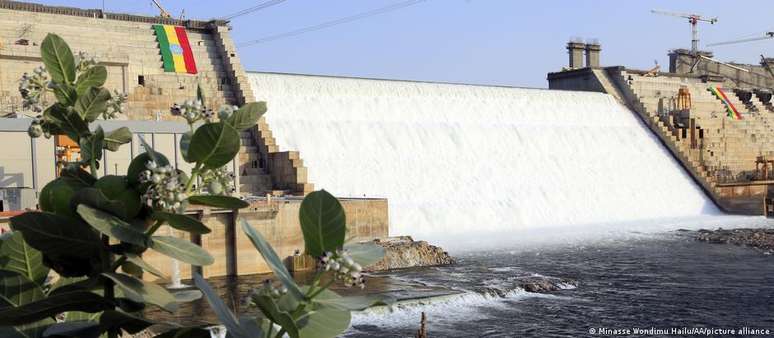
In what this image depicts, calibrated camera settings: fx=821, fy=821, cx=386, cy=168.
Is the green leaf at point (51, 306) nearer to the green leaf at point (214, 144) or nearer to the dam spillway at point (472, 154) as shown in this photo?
the green leaf at point (214, 144)

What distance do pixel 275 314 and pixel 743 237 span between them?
30.7 m

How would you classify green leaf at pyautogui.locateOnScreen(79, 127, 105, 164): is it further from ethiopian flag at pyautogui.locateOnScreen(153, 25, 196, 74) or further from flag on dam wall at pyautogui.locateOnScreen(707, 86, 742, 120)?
flag on dam wall at pyautogui.locateOnScreen(707, 86, 742, 120)

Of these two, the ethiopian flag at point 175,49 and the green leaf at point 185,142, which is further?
the ethiopian flag at point 175,49

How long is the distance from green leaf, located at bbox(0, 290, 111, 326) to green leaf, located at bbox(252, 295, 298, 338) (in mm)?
339

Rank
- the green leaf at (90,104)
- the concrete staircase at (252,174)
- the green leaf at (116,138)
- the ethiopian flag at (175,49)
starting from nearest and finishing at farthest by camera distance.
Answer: the green leaf at (90,104) < the green leaf at (116,138) < the concrete staircase at (252,174) < the ethiopian flag at (175,49)

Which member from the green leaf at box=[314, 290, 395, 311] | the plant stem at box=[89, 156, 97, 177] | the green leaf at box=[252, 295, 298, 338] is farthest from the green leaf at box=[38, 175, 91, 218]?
the green leaf at box=[314, 290, 395, 311]

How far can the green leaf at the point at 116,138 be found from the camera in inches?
78.7

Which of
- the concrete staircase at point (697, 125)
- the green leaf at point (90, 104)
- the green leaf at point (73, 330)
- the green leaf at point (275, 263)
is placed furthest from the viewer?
the concrete staircase at point (697, 125)

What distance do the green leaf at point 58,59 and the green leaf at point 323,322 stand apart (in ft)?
2.61

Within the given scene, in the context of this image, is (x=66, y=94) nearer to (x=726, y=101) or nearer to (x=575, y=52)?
(x=575, y=52)

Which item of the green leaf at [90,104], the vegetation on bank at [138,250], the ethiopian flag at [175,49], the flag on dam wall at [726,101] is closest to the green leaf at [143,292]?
the vegetation on bank at [138,250]

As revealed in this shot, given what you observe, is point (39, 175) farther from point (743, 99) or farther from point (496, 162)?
point (743, 99)

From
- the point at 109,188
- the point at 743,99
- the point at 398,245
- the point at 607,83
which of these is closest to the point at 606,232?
the point at 398,245

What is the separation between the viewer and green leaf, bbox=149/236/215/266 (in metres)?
1.62
